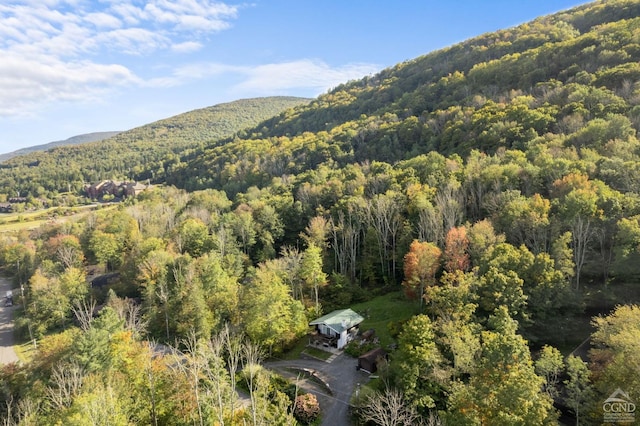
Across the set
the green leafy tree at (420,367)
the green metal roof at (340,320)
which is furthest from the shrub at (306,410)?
the green metal roof at (340,320)

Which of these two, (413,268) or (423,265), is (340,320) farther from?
(423,265)

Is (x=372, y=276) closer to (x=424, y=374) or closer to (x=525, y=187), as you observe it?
(x=525, y=187)

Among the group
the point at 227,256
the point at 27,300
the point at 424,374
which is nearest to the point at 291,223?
the point at 227,256

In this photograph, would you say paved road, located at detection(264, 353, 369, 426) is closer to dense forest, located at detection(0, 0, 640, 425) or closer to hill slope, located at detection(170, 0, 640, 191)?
dense forest, located at detection(0, 0, 640, 425)

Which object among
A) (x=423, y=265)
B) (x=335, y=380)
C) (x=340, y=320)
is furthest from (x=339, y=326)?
(x=423, y=265)

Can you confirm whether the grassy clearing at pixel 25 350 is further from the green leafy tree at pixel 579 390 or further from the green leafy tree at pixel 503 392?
the green leafy tree at pixel 579 390
